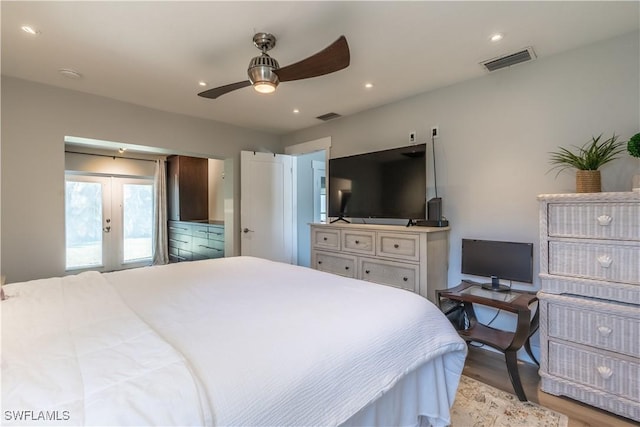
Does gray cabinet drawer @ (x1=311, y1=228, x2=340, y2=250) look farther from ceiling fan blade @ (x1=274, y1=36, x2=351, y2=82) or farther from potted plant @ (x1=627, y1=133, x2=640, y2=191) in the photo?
potted plant @ (x1=627, y1=133, x2=640, y2=191)

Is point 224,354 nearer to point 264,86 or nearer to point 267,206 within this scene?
point 264,86

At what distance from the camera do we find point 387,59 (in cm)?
234

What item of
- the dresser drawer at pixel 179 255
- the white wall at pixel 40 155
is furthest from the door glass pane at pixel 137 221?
the white wall at pixel 40 155

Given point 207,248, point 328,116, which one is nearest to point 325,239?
point 328,116

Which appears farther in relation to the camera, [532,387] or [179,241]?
[179,241]

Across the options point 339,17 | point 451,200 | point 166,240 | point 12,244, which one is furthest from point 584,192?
point 166,240

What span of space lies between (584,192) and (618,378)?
113cm

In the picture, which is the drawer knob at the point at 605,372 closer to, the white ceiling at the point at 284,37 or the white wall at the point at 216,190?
the white ceiling at the point at 284,37

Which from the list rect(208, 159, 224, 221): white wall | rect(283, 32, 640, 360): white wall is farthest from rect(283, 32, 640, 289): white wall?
rect(208, 159, 224, 221): white wall

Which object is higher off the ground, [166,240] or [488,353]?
[166,240]

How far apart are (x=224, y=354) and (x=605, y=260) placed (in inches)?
87.1

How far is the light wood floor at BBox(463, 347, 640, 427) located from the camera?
1.73m

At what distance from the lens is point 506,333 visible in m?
2.27

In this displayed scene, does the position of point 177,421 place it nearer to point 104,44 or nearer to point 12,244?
point 104,44
